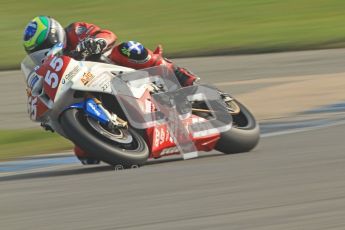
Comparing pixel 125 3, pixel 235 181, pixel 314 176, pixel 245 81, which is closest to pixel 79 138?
pixel 235 181

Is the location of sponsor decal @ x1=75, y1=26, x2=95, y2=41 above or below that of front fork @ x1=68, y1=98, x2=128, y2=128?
above

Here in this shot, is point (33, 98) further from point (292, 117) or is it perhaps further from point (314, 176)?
point (292, 117)

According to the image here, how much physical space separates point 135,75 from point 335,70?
769 cm

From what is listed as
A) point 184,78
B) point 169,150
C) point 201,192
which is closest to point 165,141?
point 169,150

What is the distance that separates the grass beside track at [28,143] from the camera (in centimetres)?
973

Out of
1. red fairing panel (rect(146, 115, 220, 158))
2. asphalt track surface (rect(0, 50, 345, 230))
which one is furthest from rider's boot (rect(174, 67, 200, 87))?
asphalt track surface (rect(0, 50, 345, 230))

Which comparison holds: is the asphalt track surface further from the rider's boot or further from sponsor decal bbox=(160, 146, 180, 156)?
the rider's boot

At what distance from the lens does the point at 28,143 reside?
34.0ft

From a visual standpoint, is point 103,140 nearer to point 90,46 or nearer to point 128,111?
point 128,111

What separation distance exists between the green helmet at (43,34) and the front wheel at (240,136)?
159 centimetres

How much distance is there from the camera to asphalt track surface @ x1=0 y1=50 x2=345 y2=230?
5.05 metres

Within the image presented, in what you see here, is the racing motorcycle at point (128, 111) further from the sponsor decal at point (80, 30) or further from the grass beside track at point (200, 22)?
the grass beside track at point (200, 22)

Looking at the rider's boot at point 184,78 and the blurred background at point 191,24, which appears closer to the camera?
the rider's boot at point 184,78

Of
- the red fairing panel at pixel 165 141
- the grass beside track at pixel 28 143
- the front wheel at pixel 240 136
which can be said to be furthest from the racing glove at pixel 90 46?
the grass beside track at pixel 28 143
